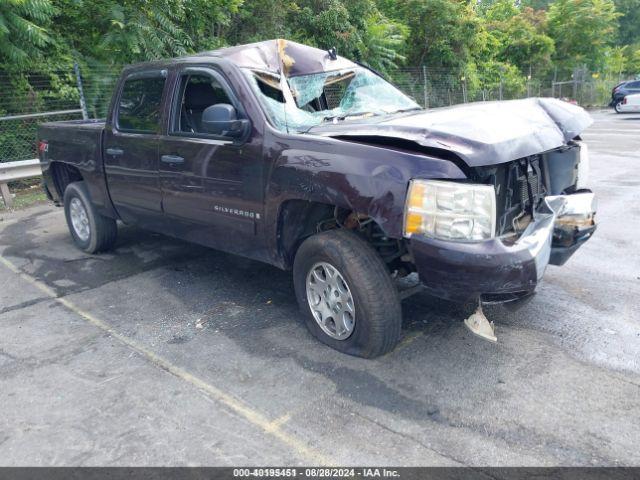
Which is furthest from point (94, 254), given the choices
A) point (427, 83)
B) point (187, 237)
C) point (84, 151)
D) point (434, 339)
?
point (427, 83)

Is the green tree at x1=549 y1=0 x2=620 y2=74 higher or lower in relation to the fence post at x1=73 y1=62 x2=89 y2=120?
higher

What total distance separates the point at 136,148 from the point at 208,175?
1.12 metres

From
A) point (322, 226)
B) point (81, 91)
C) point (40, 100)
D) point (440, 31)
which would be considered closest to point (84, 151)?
point (322, 226)

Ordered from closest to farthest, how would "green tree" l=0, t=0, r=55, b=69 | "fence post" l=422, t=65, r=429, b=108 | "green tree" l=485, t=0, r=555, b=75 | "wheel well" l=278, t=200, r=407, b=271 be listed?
1. "wheel well" l=278, t=200, r=407, b=271
2. "green tree" l=0, t=0, r=55, b=69
3. "fence post" l=422, t=65, r=429, b=108
4. "green tree" l=485, t=0, r=555, b=75

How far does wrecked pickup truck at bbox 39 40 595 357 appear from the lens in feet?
10.2

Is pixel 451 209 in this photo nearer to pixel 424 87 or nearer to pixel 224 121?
pixel 224 121

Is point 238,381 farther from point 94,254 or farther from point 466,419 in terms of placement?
point 94,254

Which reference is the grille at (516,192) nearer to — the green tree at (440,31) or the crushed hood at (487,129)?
the crushed hood at (487,129)

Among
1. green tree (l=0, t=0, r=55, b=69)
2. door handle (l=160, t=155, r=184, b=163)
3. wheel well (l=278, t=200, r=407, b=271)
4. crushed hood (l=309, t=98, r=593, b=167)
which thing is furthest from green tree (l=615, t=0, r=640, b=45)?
wheel well (l=278, t=200, r=407, b=271)

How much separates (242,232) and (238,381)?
3.98ft

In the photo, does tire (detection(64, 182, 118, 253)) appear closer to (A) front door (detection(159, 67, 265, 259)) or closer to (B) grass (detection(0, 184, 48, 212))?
(A) front door (detection(159, 67, 265, 259))

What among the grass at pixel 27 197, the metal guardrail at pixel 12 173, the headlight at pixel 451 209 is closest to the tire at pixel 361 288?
the headlight at pixel 451 209

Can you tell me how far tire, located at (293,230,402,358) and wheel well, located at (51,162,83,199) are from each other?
385cm

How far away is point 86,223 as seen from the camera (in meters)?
6.15
